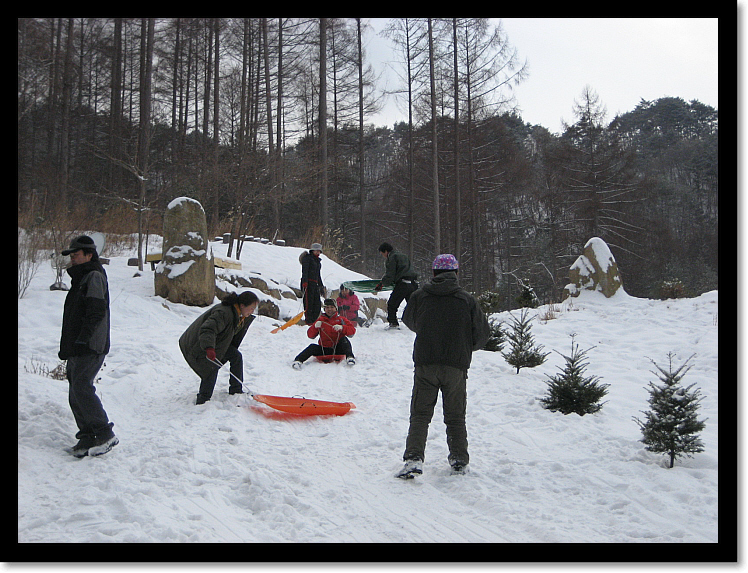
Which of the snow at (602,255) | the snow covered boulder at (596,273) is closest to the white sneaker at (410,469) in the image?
the snow covered boulder at (596,273)

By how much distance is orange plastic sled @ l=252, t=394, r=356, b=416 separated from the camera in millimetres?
5664

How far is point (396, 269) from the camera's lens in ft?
32.6

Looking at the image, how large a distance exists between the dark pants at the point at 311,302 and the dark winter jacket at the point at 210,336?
4.89 metres

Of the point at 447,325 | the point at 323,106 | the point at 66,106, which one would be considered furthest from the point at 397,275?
the point at 66,106

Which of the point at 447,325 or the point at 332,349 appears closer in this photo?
the point at 447,325

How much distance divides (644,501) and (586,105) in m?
26.8

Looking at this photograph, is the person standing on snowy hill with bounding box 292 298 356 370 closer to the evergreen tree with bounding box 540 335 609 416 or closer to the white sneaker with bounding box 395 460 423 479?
the evergreen tree with bounding box 540 335 609 416

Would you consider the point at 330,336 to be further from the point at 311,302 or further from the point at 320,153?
the point at 320,153

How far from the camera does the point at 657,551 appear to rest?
10.2 feet

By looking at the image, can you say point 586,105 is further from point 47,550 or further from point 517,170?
point 47,550

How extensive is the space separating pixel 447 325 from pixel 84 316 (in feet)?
9.72

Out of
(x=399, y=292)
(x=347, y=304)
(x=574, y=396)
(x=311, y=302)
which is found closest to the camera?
(x=574, y=396)

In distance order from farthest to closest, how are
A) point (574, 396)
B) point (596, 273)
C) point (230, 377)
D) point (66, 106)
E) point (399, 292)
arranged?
point (66, 106), point (596, 273), point (399, 292), point (230, 377), point (574, 396)
